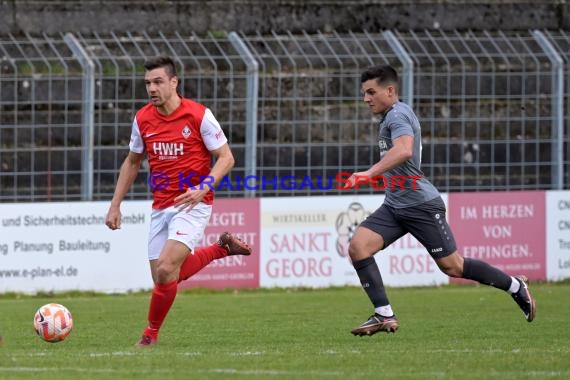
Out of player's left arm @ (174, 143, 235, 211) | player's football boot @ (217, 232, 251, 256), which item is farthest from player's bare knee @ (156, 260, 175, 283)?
player's football boot @ (217, 232, 251, 256)

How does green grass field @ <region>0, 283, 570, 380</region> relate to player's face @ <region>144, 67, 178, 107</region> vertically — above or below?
below

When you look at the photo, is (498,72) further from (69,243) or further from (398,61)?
(69,243)

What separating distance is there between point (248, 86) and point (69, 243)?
3.25 m

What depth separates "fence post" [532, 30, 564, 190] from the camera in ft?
62.6

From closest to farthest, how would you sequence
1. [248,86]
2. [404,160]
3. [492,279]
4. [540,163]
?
1. [404,160]
2. [492,279]
3. [248,86]
4. [540,163]

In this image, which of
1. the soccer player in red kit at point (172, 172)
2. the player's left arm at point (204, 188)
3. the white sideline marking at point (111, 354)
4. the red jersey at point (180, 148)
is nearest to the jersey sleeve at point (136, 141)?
the soccer player in red kit at point (172, 172)

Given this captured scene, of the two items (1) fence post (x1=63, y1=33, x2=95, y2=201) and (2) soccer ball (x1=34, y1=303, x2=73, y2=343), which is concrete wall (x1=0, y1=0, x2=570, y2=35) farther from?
(2) soccer ball (x1=34, y1=303, x2=73, y2=343)

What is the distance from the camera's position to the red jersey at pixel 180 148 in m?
10.3

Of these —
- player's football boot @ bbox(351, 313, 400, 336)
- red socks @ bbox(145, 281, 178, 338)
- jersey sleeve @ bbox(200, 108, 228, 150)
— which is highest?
jersey sleeve @ bbox(200, 108, 228, 150)

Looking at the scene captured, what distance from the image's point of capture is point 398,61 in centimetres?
1991

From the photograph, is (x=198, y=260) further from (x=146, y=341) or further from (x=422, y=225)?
(x=422, y=225)

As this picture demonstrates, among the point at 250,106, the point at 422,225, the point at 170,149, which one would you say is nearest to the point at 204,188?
the point at 170,149

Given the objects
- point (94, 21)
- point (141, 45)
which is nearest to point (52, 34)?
point (94, 21)

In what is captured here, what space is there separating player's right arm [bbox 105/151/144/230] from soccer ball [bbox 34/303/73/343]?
0.84 metres
